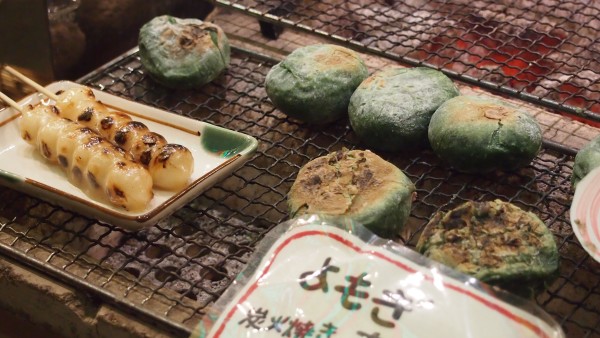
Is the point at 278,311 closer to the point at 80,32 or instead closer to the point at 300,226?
the point at 300,226

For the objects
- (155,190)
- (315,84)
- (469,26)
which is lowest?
(469,26)

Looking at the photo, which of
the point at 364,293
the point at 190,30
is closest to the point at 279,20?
the point at 190,30

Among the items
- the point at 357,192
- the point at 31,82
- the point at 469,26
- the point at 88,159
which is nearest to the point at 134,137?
the point at 88,159

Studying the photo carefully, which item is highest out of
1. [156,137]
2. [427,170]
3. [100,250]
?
[156,137]

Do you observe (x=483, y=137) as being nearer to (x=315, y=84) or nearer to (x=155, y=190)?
(x=315, y=84)

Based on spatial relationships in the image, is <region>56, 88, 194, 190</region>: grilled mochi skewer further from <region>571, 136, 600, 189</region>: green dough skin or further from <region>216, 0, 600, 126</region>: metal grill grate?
A: <region>571, 136, 600, 189</region>: green dough skin
